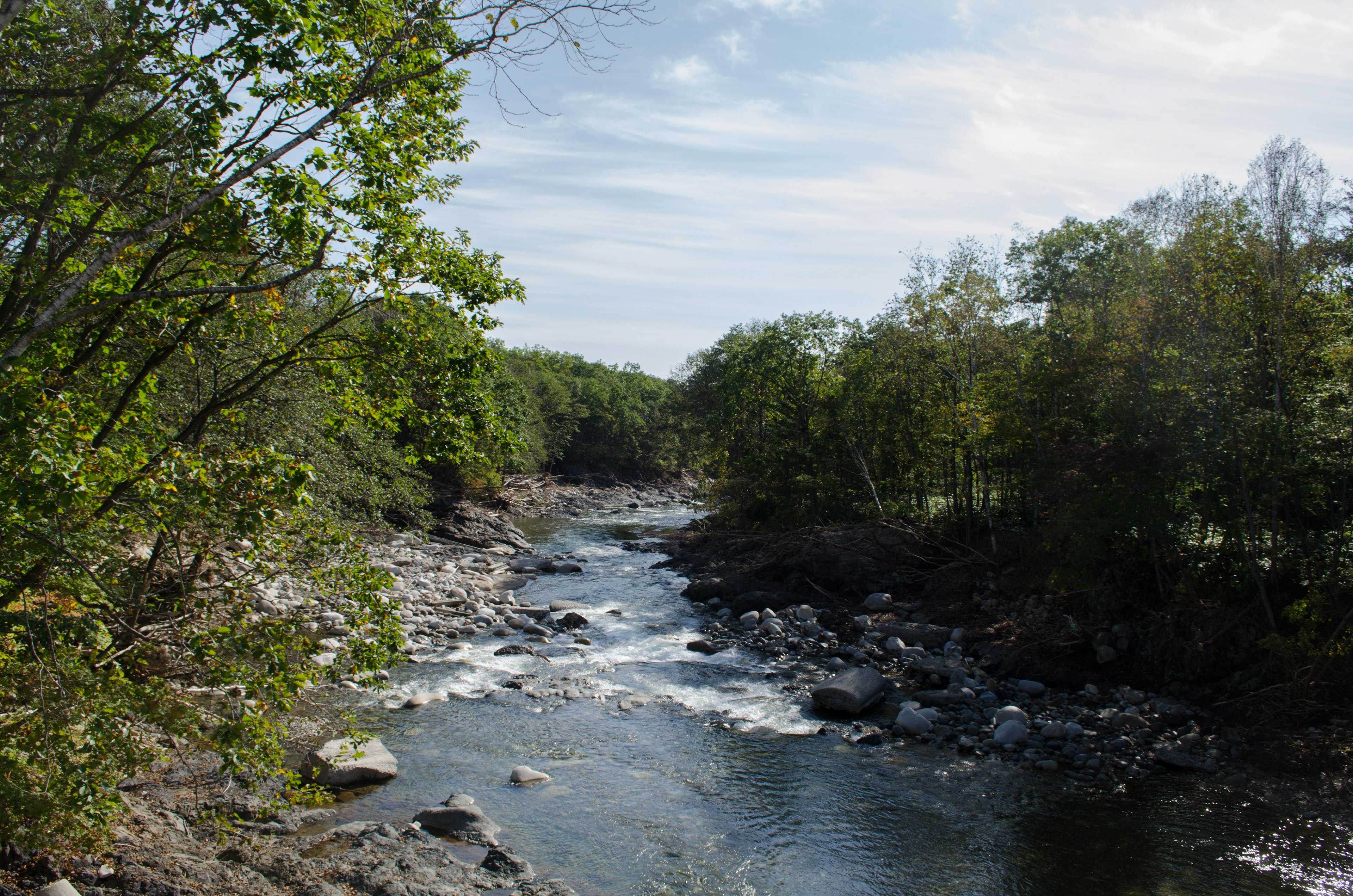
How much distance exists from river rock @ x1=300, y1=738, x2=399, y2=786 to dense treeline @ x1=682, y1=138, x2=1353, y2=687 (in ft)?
47.3

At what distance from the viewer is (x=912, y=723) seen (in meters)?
14.0

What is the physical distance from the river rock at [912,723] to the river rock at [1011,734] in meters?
1.15

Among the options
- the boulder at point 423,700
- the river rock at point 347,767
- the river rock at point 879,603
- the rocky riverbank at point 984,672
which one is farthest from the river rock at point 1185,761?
the boulder at point 423,700

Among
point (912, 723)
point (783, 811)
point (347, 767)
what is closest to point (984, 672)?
point (912, 723)

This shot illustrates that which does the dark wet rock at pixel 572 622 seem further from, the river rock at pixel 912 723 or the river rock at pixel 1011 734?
the river rock at pixel 1011 734

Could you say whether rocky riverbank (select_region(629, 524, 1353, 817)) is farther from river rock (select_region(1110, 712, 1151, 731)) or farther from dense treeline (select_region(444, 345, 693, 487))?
dense treeline (select_region(444, 345, 693, 487))

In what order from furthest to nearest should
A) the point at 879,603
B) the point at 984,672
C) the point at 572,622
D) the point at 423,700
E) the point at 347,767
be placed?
1. the point at 879,603
2. the point at 572,622
3. the point at 984,672
4. the point at 423,700
5. the point at 347,767

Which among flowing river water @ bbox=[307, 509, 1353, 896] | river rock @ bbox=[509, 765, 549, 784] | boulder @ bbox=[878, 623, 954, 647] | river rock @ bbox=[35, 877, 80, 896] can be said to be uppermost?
river rock @ bbox=[35, 877, 80, 896]

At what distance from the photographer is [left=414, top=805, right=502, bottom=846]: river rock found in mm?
9633

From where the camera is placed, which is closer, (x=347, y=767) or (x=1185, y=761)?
(x=347, y=767)

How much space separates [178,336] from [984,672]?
1631 centimetres

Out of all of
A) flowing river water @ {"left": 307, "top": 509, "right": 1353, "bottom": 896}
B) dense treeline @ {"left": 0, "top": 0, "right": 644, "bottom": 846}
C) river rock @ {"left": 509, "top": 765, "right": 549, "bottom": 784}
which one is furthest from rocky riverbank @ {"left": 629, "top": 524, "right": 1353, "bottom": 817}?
dense treeline @ {"left": 0, "top": 0, "right": 644, "bottom": 846}

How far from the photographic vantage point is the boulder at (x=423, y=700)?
14508 millimetres

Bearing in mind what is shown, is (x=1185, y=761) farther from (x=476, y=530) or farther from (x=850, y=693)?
(x=476, y=530)
